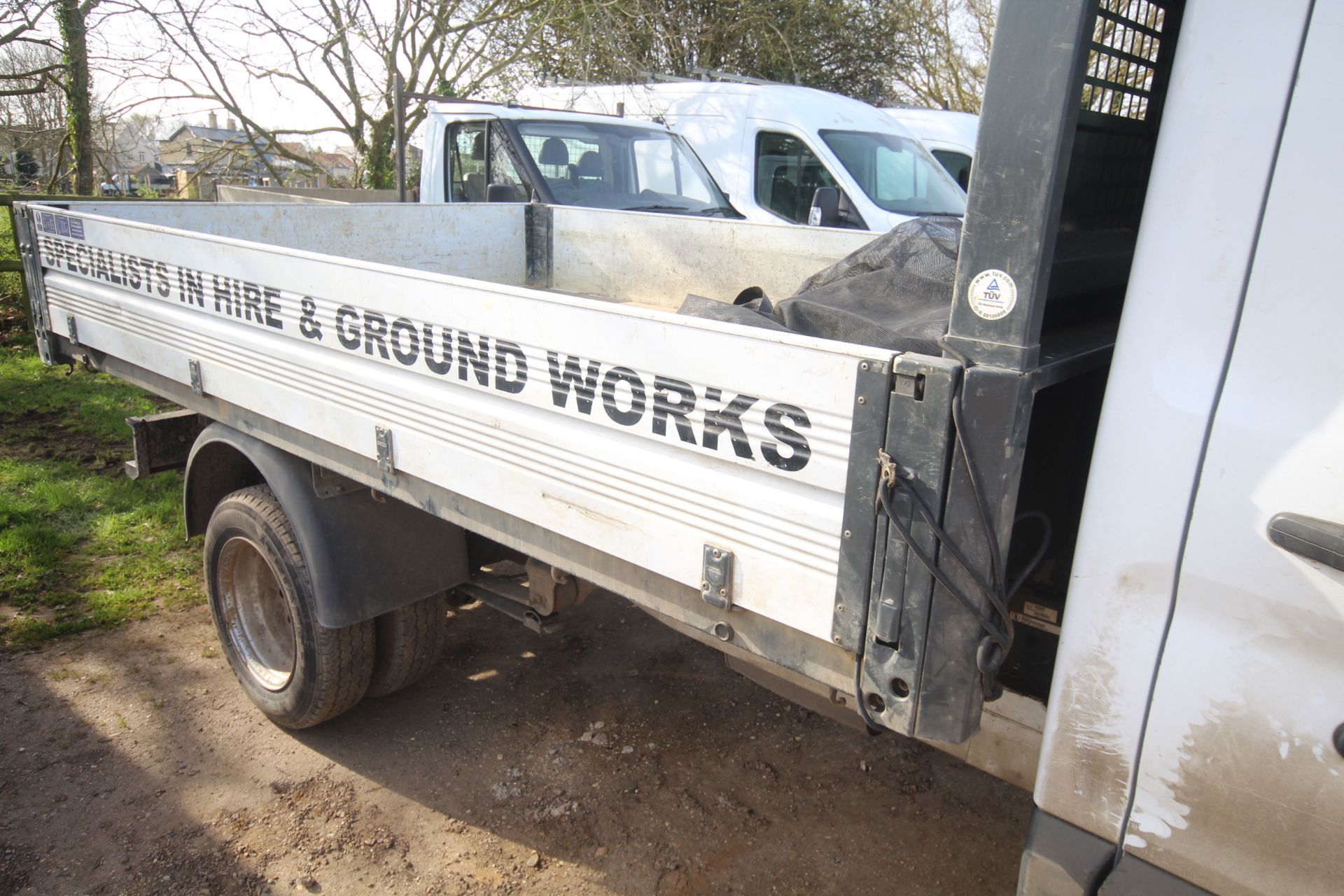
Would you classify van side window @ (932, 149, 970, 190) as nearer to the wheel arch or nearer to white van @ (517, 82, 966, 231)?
white van @ (517, 82, 966, 231)

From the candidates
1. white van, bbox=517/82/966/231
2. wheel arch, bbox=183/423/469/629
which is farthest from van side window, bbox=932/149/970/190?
wheel arch, bbox=183/423/469/629

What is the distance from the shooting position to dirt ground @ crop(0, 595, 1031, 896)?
2707 mm

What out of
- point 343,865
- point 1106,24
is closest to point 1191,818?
point 1106,24

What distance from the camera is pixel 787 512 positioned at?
1684 mm

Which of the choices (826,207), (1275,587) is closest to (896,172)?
(826,207)

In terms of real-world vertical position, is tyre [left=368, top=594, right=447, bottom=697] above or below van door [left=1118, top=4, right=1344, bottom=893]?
below

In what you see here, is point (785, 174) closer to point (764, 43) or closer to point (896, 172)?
point (896, 172)

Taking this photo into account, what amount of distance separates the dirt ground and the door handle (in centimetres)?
174

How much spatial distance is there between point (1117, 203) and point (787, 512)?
976 mm

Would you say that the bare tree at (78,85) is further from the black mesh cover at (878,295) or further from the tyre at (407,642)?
the black mesh cover at (878,295)

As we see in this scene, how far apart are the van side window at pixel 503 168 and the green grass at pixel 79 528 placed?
2847 mm

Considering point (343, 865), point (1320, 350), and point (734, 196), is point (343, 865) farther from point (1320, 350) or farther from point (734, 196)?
point (734, 196)

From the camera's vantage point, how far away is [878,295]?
240 cm

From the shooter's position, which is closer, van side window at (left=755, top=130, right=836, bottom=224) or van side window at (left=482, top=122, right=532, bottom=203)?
van side window at (left=482, top=122, right=532, bottom=203)
